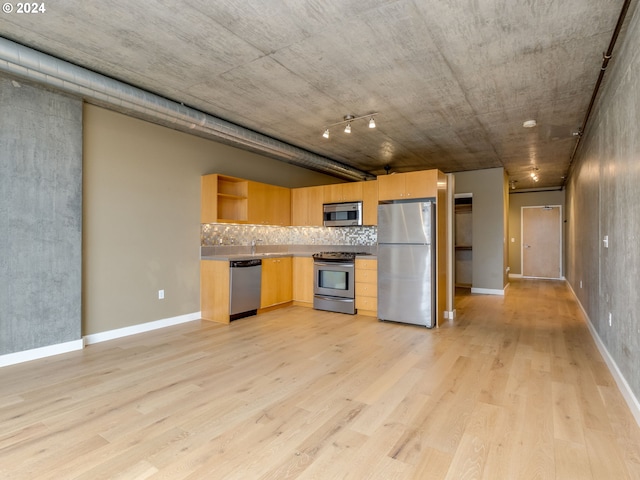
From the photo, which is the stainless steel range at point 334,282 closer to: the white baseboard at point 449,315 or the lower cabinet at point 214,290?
the white baseboard at point 449,315

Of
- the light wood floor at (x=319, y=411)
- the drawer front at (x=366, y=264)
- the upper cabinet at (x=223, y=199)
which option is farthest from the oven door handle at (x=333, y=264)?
the light wood floor at (x=319, y=411)

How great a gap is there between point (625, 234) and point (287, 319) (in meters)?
→ 3.96

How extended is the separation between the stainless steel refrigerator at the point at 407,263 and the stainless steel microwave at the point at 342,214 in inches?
29.3

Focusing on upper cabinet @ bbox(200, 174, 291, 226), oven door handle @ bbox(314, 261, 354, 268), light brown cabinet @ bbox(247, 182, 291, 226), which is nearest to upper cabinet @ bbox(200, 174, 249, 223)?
upper cabinet @ bbox(200, 174, 291, 226)

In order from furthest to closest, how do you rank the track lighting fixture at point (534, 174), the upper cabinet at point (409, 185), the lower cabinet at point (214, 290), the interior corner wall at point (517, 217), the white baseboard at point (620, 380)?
the interior corner wall at point (517, 217)
the track lighting fixture at point (534, 174)
the lower cabinet at point (214, 290)
the upper cabinet at point (409, 185)
the white baseboard at point (620, 380)

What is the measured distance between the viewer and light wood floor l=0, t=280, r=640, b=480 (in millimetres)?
1821

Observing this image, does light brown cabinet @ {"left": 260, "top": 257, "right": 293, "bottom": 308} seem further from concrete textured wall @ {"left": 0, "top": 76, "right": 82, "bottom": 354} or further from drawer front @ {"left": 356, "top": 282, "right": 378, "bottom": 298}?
concrete textured wall @ {"left": 0, "top": 76, "right": 82, "bottom": 354}

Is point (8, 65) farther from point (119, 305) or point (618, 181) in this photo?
point (618, 181)

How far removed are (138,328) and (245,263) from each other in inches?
63.7

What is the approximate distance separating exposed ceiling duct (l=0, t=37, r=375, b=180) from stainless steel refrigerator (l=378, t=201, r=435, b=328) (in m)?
2.19

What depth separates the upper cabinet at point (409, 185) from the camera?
15.8ft

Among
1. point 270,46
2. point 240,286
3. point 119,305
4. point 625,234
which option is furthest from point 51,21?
point 625,234

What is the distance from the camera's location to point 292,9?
8.04 feet

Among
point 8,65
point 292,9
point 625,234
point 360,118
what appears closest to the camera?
point 292,9
